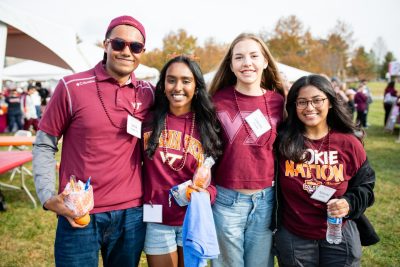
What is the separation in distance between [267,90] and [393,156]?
24.8ft

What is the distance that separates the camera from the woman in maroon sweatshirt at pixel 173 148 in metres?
2.21

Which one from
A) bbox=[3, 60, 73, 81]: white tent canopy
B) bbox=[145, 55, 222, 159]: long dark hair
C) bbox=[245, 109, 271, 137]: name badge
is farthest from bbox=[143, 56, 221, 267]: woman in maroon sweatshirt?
bbox=[3, 60, 73, 81]: white tent canopy

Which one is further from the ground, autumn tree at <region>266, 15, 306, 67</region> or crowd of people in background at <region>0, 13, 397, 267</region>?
autumn tree at <region>266, 15, 306, 67</region>

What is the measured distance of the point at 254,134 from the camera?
2369 mm

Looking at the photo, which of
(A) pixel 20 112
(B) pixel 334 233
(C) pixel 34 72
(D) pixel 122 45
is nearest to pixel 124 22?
(D) pixel 122 45

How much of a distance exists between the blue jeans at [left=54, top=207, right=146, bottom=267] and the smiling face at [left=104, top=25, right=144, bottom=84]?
0.91 m

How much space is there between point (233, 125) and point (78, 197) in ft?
3.87

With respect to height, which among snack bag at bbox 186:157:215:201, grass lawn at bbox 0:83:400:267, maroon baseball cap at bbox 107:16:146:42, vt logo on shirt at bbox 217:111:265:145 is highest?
maroon baseball cap at bbox 107:16:146:42

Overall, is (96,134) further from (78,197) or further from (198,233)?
(198,233)

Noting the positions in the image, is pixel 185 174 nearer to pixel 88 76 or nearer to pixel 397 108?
pixel 88 76

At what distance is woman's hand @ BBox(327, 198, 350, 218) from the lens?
212cm

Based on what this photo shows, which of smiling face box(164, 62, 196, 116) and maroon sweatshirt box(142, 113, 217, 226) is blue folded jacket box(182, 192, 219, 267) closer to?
maroon sweatshirt box(142, 113, 217, 226)

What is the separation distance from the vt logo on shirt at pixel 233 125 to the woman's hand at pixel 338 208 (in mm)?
659

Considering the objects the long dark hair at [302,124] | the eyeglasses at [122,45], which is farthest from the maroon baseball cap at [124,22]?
the long dark hair at [302,124]
